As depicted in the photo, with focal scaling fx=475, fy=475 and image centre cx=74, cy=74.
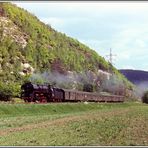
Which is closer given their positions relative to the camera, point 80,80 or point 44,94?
point 44,94

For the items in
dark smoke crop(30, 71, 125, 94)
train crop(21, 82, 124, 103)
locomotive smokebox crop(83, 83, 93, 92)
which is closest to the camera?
train crop(21, 82, 124, 103)

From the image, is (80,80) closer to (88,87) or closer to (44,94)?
(88,87)

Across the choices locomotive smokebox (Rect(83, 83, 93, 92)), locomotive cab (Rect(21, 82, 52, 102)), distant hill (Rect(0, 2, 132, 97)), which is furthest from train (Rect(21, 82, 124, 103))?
locomotive smokebox (Rect(83, 83, 93, 92))

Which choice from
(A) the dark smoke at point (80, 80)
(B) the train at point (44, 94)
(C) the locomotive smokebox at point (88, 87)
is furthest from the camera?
(C) the locomotive smokebox at point (88, 87)

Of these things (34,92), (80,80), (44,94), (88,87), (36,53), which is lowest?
(44,94)

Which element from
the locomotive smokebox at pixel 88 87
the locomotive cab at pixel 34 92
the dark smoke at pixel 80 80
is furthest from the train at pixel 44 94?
the locomotive smokebox at pixel 88 87

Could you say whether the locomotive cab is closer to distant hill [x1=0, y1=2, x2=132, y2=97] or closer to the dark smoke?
distant hill [x1=0, y1=2, x2=132, y2=97]

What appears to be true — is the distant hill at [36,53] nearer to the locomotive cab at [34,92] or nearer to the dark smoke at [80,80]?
the dark smoke at [80,80]

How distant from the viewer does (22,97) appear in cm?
6862

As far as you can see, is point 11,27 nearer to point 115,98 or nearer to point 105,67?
point 115,98

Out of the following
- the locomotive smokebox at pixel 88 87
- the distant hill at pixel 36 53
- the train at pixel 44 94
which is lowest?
the train at pixel 44 94

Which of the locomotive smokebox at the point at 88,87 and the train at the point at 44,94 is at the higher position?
the locomotive smokebox at the point at 88,87

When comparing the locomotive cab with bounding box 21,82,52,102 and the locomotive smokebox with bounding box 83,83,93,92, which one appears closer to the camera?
the locomotive cab with bounding box 21,82,52,102

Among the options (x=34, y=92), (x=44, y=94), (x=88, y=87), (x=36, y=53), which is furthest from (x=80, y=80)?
(x=34, y=92)
